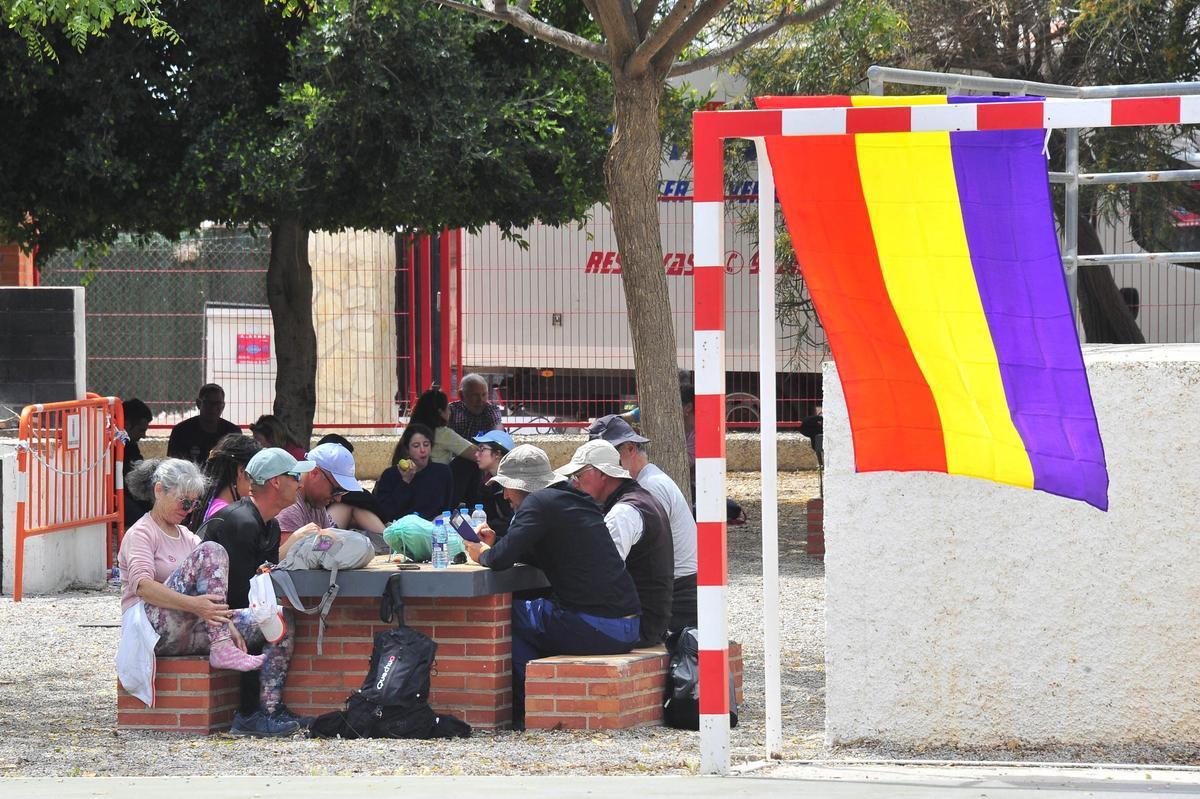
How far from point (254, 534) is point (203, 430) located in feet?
21.9

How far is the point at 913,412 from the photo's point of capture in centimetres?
623

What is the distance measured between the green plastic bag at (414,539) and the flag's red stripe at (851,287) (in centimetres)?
243

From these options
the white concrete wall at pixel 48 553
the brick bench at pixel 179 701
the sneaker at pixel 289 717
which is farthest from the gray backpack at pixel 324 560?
the white concrete wall at pixel 48 553

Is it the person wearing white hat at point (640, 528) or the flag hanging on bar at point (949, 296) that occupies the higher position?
the flag hanging on bar at point (949, 296)

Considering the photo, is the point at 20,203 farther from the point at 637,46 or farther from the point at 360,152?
the point at 637,46

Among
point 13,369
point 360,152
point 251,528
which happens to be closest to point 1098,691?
point 251,528

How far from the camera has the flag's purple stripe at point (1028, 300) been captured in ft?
19.6

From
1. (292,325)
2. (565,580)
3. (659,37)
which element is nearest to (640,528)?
(565,580)

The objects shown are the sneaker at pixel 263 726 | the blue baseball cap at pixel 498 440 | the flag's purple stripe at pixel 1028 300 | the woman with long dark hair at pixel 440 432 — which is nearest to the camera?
the flag's purple stripe at pixel 1028 300

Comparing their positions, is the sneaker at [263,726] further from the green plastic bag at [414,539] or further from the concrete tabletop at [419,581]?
the green plastic bag at [414,539]

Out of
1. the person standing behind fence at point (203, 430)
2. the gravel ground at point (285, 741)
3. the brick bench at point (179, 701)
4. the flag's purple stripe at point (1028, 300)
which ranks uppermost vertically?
the flag's purple stripe at point (1028, 300)

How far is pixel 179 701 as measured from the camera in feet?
25.2

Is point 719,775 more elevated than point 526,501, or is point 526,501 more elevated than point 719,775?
point 526,501

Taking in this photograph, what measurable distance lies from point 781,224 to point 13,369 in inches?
290
